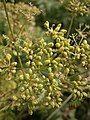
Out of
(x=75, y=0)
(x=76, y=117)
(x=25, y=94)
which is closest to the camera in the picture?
(x=25, y=94)

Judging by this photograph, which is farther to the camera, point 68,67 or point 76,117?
point 76,117

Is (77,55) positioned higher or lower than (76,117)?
higher

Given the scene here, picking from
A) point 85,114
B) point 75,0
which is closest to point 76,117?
point 85,114

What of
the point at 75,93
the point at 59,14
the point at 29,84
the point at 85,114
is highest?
the point at 29,84

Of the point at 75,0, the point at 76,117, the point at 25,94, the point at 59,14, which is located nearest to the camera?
the point at 25,94

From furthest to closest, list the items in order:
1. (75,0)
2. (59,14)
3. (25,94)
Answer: (59,14)
(75,0)
(25,94)

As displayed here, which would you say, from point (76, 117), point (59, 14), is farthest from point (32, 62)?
point (59, 14)

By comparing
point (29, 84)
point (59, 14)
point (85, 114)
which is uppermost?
point (29, 84)

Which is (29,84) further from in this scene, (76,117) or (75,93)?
(76,117)

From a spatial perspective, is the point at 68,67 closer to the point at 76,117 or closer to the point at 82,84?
the point at 82,84
